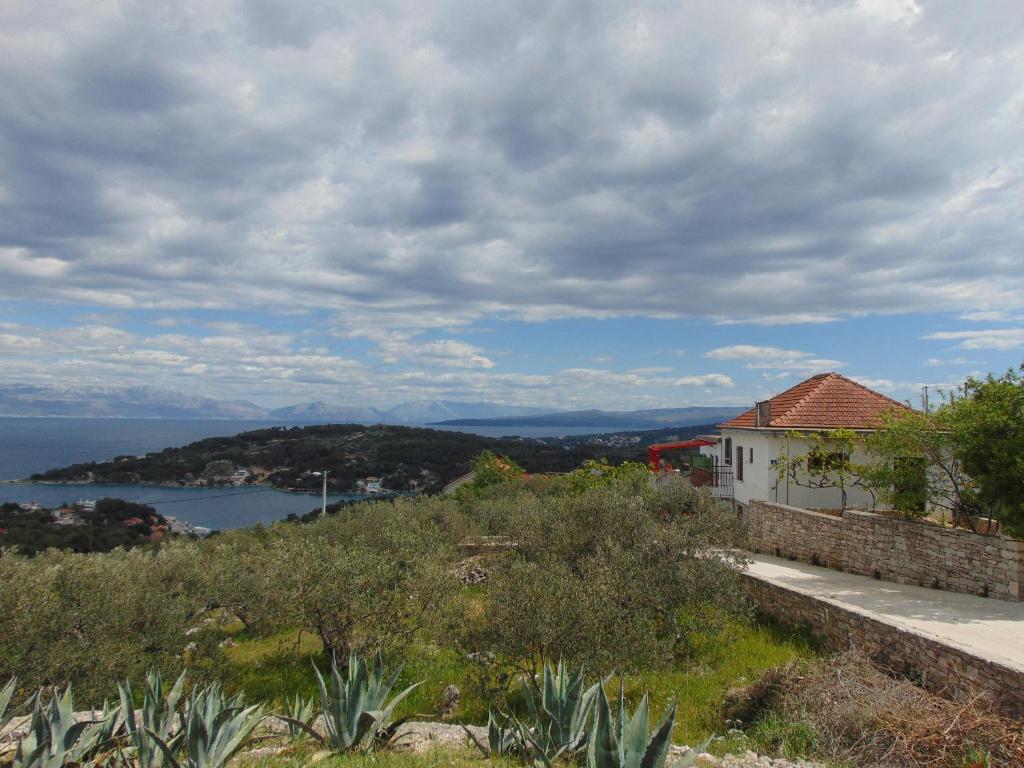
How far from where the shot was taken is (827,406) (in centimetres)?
2200

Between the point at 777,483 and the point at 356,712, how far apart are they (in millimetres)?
16908

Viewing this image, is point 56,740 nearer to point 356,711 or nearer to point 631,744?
point 356,711

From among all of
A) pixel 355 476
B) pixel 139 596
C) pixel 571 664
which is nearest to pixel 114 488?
pixel 355 476

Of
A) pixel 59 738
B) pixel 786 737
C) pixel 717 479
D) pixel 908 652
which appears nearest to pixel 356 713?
pixel 59 738

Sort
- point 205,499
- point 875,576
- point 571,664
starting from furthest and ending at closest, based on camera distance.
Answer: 1. point 205,499
2. point 875,576
3. point 571,664

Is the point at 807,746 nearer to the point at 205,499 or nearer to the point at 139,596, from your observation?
the point at 139,596

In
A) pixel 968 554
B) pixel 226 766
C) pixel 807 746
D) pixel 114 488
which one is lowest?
pixel 114 488

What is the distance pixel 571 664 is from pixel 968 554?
28.9ft

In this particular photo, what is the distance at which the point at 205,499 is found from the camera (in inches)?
2837

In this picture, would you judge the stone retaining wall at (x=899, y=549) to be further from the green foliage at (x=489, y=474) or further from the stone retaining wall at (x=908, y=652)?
the green foliage at (x=489, y=474)

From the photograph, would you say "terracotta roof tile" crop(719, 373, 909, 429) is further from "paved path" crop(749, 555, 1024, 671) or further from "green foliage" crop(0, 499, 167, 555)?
"green foliage" crop(0, 499, 167, 555)

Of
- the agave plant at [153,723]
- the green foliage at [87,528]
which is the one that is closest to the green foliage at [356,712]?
the agave plant at [153,723]

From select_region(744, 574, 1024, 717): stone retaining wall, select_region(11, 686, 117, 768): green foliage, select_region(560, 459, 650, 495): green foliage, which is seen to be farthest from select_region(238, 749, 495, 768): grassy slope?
select_region(560, 459, 650, 495): green foliage

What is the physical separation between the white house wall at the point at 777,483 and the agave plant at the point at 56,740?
19.2 m
